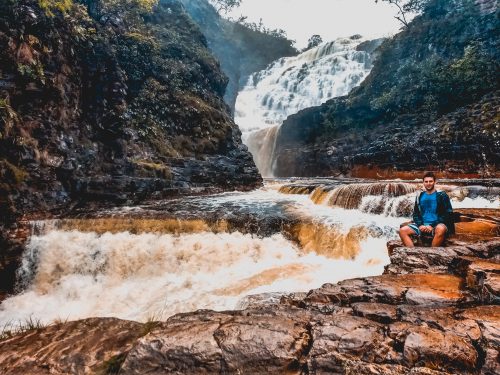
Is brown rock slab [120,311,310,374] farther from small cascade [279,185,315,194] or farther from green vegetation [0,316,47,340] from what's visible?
small cascade [279,185,315,194]

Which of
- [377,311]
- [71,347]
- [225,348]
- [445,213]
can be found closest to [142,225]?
[71,347]

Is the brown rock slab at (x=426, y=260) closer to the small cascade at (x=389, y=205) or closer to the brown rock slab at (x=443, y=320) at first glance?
the brown rock slab at (x=443, y=320)

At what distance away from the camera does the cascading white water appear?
29750 mm

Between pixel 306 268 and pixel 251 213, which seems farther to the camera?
pixel 251 213

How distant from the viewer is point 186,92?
18.7 meters

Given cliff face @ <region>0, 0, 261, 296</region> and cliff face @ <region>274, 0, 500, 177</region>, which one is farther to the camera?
cliff face @ <region>274, 0, 500, 177</region>

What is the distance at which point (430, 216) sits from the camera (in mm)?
4988

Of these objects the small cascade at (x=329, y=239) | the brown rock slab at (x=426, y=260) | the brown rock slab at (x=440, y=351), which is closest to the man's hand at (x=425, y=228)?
the brown rock slab at (x=426, y=260)

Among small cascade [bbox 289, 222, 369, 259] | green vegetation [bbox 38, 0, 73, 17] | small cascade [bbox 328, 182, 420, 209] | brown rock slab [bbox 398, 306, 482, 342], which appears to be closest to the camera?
brown rock slab [bbox 398, 306, 482, 342]

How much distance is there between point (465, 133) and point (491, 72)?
3667 mm

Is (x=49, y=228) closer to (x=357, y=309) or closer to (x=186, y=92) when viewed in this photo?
(x=357, y=309)

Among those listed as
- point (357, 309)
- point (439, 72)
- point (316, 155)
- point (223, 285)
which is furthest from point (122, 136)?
point (439, 72)

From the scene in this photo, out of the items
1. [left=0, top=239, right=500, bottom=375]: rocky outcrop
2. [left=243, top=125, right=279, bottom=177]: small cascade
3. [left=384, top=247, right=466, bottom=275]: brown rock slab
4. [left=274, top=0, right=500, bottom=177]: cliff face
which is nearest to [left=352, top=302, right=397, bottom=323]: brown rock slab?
[left=0, top=239, right=500, bottom=375]: rocky outcrop

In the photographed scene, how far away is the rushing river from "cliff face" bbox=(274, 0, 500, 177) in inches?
326
